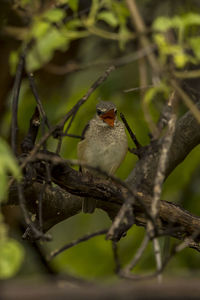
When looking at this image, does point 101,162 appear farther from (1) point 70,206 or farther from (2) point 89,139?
(1) point 70,206

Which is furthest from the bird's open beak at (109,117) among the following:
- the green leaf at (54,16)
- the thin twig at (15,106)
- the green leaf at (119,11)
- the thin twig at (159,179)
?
the green leaf at (54,16)

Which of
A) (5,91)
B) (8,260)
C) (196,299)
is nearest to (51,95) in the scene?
(5,91)

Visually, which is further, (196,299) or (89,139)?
(89,139)

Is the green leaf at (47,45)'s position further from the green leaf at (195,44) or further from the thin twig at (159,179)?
the thin twig at (159,179)

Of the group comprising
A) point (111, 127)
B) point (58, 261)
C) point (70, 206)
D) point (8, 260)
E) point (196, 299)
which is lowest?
point (58, 261)

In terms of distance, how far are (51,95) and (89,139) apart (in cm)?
166

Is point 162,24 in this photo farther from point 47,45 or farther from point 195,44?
point 47,45

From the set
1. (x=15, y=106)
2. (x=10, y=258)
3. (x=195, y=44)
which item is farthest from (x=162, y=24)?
(x=15, y=106)

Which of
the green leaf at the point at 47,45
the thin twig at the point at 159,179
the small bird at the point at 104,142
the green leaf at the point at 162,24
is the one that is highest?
the green leaf at the point at 162,24

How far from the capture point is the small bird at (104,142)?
517 cm

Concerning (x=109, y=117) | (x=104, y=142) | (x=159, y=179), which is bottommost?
(x=104, y=142)

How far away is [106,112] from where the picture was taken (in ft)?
17.1

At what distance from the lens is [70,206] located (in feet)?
14.7

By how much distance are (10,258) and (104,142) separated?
323cm
